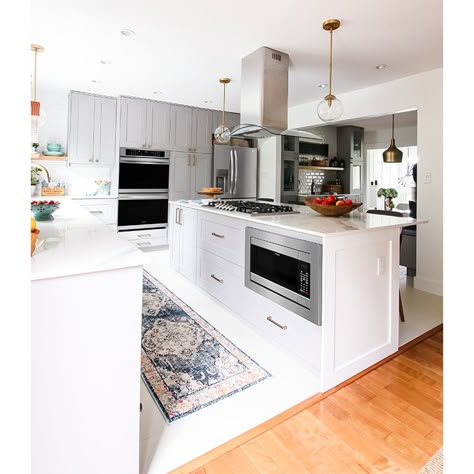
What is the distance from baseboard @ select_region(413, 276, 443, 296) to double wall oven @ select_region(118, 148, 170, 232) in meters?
3.72

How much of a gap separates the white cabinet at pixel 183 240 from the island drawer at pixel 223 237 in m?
0.20

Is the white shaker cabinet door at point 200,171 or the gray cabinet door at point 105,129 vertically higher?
the gray cabinet door at point 105,129

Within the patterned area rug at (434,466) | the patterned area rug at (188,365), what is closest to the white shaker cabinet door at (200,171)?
the patterned area rug at (188,365)

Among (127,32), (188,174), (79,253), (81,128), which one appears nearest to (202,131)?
(188,174)

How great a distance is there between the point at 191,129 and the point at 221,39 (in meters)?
2.65

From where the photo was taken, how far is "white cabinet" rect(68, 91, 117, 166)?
192 inches

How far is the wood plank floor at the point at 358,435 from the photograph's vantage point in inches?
54.0

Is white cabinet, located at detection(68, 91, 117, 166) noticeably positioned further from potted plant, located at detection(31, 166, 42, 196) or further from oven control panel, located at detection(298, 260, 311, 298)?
oven control panel, located at detection(298, 260, 311, 298)

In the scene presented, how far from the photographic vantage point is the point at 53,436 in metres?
1.08

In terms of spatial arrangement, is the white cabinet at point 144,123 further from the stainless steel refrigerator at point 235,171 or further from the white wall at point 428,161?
the white wall at point 428,161

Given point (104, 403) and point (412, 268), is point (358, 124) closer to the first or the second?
point (412, 268)

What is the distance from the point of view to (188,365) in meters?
2.12

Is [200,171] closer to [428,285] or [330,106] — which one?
[330,106]
